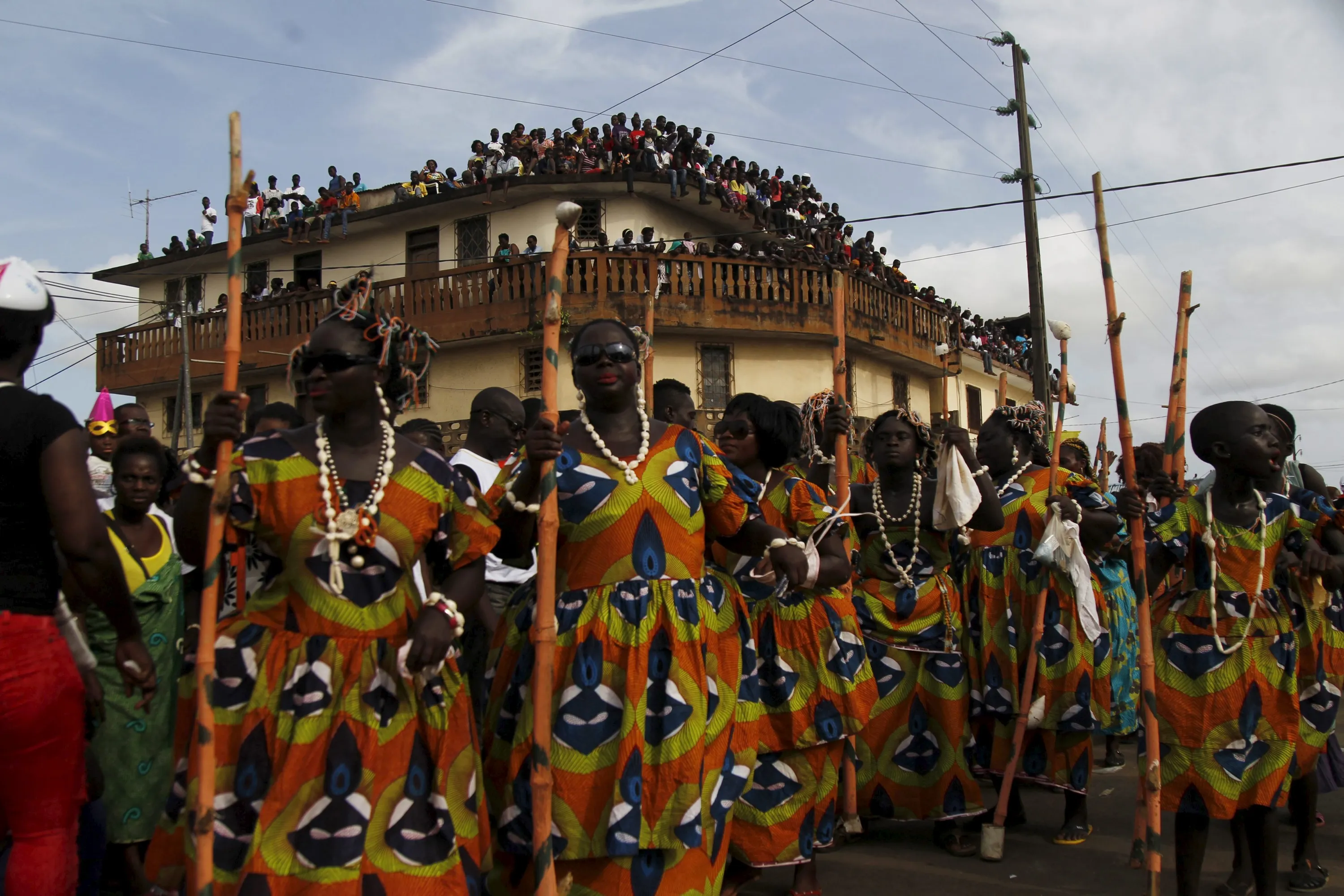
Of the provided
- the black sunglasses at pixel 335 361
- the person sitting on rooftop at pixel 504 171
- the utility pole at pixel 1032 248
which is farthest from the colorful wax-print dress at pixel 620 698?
the person sitting on rooftop at pixel 504 171

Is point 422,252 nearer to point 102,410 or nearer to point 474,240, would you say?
point 474,240

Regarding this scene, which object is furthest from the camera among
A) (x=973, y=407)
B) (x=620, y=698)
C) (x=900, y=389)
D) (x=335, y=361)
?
(x=973, y=407)

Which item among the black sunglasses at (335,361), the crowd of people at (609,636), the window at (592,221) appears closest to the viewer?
the crowd of people at (609,636)

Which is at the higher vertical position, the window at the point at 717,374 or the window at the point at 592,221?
the window at the point at 592,221

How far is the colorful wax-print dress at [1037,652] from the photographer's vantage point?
6543 millimetres

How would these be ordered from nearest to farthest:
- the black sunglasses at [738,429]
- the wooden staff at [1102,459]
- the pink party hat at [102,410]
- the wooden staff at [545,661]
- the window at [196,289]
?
the wooden staff at [545,661], the black sunglasses at [738,429], the pink party hat at [102,410], the wooden staff at [1102,459], the window at [196,289]

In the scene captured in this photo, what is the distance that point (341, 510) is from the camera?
3.45 metres

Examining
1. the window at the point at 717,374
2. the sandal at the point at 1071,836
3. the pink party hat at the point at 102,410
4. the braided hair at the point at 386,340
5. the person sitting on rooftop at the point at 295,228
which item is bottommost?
the sandal at the point at 1071,836

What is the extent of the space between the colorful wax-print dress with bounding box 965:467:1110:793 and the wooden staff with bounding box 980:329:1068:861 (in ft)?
0.12

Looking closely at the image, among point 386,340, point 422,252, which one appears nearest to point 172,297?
point 422,252

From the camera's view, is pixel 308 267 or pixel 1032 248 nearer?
pixel 1032 248

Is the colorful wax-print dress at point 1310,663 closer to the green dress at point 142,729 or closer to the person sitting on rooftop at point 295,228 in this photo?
the green dress at point 142,729

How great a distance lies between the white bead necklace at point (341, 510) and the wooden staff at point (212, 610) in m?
0.26

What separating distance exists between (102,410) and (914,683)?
5.40 meters
